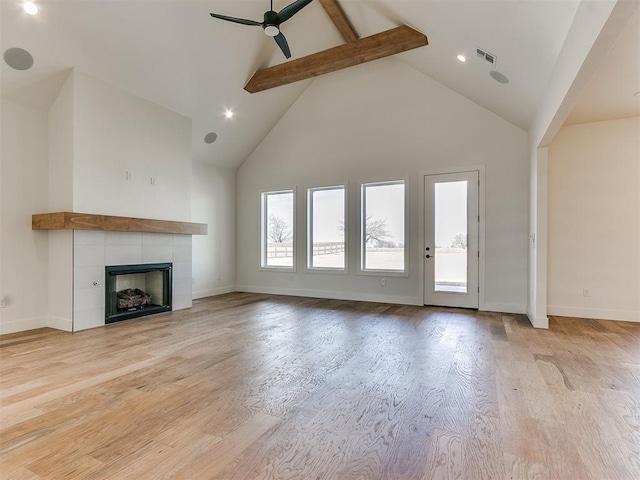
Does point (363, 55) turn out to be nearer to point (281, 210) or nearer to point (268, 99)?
point (268, 99)

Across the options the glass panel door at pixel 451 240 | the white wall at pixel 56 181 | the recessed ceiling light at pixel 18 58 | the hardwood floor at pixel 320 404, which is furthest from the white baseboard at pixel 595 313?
the recessed ceiling light at pixel 18 58

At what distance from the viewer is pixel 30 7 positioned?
3484 millimetres

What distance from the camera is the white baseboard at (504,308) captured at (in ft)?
17.4

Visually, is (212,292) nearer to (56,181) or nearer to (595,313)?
(56,181)

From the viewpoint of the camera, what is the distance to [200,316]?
16.8 feet

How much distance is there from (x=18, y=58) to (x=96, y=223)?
1.99 meters

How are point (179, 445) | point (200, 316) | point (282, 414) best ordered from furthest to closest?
point (200, 316) < point (282, 414) < point (179, 445)

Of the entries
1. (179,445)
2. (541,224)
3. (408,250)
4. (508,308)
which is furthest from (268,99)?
(179,445)

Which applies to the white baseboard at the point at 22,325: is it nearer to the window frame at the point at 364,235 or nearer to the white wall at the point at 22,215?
the white wall at the point at 22,215

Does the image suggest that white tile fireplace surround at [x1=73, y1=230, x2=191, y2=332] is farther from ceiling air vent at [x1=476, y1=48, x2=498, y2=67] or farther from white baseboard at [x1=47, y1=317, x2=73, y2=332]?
ceiling air vent at [x1=476, y1=48, x2=498, y2=67]

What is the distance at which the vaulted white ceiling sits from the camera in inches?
131

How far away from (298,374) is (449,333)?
7.23ft

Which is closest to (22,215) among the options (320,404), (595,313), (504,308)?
(320,404)

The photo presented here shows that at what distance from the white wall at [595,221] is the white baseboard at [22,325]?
7.27 meters
